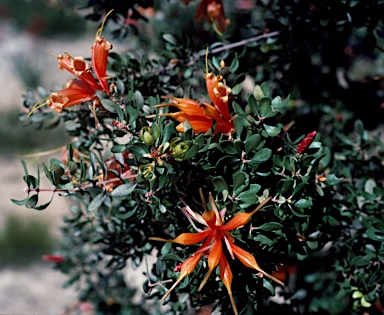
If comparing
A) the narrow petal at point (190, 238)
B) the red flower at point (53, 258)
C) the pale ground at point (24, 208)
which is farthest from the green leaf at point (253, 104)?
the red flower at point (53, 258)

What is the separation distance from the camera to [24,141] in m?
4.46

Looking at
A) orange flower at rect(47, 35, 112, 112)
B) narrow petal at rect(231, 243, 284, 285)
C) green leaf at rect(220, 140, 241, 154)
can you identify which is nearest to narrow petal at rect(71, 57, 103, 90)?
orange flower at rect(47, 35, 112, 112)

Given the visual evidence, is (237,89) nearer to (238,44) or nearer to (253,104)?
(253,104)

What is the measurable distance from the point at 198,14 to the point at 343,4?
0.34m

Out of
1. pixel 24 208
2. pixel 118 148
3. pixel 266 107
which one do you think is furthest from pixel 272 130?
pixel 24 208

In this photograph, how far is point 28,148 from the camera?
4387 mm

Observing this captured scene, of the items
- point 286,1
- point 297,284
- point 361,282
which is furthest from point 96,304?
point 286,1

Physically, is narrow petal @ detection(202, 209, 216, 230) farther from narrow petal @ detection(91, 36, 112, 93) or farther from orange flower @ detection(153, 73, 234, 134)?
narrow petal @ detection(91, 36, 112, 93)

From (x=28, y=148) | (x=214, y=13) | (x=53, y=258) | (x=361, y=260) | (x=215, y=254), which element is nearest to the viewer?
(x=215, y=254)

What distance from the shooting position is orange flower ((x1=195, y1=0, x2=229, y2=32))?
1199 millimetres

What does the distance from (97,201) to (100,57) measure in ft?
0.81

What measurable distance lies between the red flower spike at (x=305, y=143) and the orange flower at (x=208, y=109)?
147 mm

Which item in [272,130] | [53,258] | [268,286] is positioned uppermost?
[272,130]

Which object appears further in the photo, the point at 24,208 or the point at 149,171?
the point at 24,208
